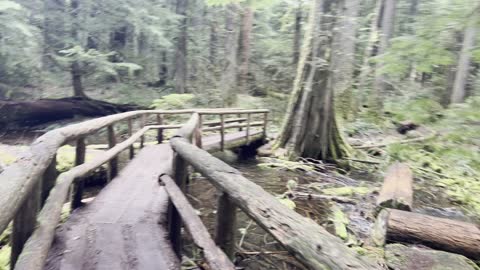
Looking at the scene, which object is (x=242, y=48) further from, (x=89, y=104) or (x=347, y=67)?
(x=89, y=104)

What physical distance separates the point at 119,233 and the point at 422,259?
121 inches

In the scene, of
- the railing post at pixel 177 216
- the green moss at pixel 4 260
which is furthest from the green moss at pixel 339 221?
the green moss at pixel 4 260

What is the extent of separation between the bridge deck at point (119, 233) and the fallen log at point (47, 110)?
12.4m

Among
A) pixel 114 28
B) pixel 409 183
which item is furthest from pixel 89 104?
pixel 409 183

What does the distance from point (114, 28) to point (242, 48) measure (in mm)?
7116

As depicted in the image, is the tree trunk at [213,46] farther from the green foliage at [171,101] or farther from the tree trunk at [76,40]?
the green foliage at [171,101]

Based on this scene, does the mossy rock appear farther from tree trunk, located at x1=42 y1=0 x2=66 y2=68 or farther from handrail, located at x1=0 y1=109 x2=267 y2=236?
tree trunk, located at x1=42 y1=0 x2=66 y2=68

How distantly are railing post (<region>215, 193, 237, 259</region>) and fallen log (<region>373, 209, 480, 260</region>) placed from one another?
2.49m

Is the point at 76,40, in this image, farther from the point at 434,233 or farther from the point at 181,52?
the point at 434,233

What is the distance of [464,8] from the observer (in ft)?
18.3

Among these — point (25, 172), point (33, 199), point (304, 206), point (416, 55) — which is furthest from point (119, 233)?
point (416, 55)

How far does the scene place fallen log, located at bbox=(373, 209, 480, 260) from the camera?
180 inches

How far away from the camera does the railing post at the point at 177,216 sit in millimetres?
4590

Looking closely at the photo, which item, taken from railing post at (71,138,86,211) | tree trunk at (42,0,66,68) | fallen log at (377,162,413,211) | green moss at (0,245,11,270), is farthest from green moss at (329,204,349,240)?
tree trunk at (42,0,66,68)
